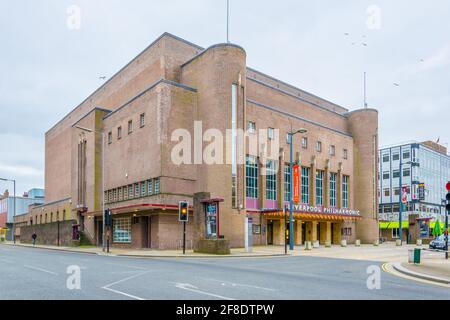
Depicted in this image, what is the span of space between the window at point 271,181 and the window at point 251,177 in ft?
5.90

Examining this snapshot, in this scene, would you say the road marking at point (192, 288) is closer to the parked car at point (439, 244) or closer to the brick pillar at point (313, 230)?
the parked car at point (439, 244)

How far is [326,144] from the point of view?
188 ft

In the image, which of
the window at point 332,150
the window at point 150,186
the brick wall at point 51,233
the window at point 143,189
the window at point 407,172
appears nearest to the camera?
the window at point 150,186

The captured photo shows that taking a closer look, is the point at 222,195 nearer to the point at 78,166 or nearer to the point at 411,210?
the point at 78,166

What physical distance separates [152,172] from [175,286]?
29576mm

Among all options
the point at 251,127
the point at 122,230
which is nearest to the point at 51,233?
the point at 122,230

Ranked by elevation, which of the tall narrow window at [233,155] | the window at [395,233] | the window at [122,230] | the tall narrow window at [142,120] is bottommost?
the window at [395,233]

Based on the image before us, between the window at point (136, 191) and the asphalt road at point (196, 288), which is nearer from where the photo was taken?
the asphalt road at point (196, 288)

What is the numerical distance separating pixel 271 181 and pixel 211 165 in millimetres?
10320

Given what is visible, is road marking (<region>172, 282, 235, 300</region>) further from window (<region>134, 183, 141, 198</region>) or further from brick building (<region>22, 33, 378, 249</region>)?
window (<region>134, 183, 141, 198</region>)

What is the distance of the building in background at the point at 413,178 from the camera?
87.3m

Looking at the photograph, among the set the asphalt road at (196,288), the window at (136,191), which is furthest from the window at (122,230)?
the asphalt road at (196,288)

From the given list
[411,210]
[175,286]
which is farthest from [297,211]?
[411,210]
